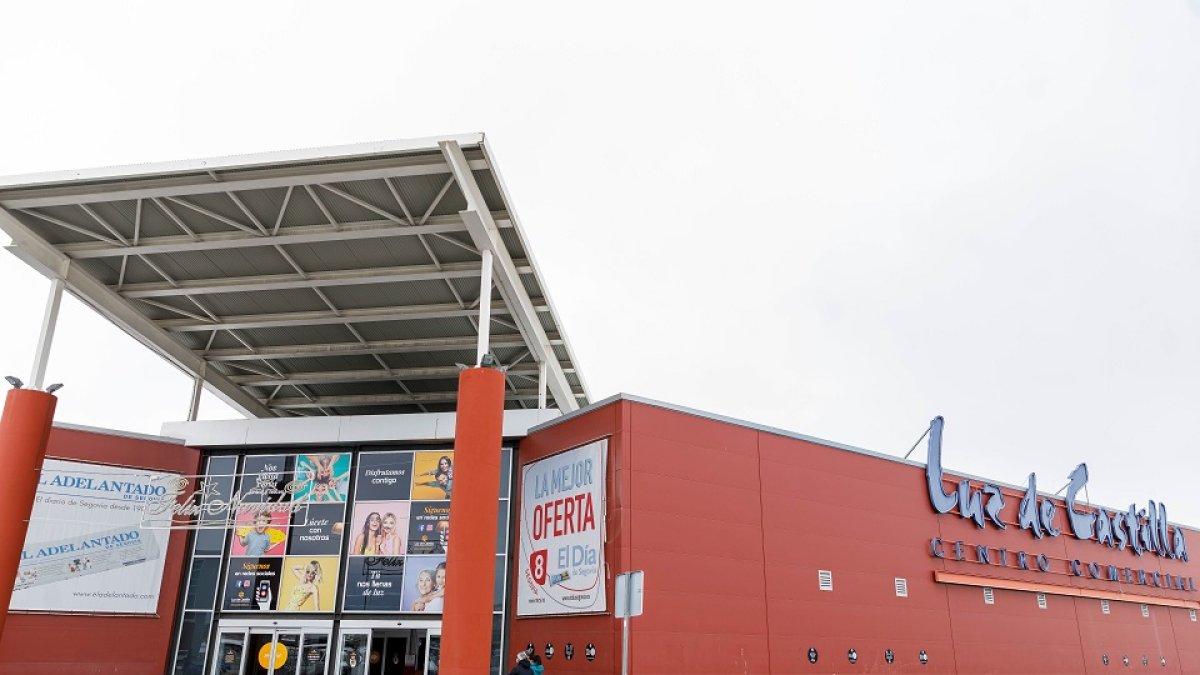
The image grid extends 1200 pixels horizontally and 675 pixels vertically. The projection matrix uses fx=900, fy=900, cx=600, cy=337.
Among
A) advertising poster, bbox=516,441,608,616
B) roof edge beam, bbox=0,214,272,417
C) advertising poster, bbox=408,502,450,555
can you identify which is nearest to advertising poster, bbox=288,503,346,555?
advertising poster, bbox=408,502,450,555

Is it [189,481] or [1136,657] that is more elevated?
[189,481]

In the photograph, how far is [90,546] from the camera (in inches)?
923

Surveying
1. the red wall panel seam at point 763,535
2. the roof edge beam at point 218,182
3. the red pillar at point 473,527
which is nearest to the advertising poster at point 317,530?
the red pillar at point 473,527

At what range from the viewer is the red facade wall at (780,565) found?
62.6ft

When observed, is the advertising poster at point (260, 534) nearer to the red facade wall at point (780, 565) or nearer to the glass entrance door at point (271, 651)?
the glass entrance door at point (271, 651)

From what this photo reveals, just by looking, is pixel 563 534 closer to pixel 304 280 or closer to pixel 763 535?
pixel 763 535

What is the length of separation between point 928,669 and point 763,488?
6.88 m

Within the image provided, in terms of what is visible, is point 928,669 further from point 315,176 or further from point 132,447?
point 132,447

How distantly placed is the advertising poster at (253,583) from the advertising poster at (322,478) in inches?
74.2

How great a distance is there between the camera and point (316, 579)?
2389 centimetres

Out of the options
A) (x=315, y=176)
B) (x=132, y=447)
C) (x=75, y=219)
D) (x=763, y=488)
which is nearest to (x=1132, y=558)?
(x=763, y=488)

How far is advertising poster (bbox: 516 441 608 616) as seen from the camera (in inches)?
774

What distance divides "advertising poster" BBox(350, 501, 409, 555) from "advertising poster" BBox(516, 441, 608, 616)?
3.67 metres

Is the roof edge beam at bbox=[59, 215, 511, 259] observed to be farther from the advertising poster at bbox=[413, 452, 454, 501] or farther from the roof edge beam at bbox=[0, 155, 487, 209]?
the advertising poster at bbox=[413, 452, 454, 501]
